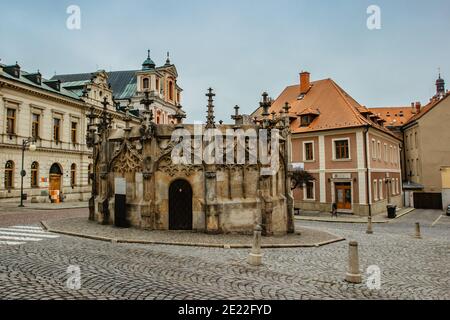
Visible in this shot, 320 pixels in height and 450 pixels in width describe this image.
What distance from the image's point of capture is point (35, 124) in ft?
115

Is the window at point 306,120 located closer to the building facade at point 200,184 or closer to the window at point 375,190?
the window at point 375,190

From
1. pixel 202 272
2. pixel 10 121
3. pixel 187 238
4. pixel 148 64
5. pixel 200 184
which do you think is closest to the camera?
pixel 202 272

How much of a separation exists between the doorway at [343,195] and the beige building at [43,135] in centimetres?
2690

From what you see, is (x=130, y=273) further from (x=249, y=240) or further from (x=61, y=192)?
(x=61, y=192)

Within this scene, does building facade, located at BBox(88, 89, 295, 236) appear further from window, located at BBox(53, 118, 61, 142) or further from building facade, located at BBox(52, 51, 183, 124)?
building facade, located at BBox(52, 51, 183, 124)

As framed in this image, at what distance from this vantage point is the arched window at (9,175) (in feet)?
103

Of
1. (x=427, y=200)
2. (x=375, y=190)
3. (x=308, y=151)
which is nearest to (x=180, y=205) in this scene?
(x=308, y=151)

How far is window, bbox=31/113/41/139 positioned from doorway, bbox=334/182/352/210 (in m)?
29.4

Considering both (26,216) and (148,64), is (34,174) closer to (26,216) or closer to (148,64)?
(26,216)

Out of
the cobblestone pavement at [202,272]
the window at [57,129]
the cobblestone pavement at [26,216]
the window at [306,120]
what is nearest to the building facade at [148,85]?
the window at [57,129]

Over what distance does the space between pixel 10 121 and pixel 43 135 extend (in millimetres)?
3765

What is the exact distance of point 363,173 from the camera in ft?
92.9

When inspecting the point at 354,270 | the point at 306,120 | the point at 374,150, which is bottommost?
the point at 354,270
